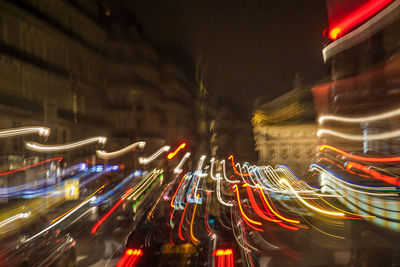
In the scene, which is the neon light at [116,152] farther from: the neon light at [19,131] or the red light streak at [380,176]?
the red light streak at [380,176]

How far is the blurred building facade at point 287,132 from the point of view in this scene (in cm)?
2242

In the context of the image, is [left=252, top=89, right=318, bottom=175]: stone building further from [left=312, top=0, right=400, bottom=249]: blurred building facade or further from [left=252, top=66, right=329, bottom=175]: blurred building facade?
[left=312, top=0, right=400, bottom=249]: blurred building facade

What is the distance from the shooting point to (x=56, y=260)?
4.87 meters

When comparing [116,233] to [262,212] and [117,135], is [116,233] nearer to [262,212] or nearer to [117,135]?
[262,212]

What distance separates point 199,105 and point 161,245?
28.3 meters

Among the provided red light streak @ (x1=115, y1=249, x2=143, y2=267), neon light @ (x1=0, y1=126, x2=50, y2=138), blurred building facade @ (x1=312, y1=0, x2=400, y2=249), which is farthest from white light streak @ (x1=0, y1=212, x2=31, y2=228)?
blurred building facade @ (x1=312, y1=0, x2=400, y2=249)

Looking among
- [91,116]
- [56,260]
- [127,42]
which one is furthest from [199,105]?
[56,260]

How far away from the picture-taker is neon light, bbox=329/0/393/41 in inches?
298

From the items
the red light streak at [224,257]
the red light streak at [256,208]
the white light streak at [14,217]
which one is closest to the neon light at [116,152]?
the white light streak at [14,217]

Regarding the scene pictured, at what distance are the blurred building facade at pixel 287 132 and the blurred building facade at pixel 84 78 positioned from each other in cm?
812

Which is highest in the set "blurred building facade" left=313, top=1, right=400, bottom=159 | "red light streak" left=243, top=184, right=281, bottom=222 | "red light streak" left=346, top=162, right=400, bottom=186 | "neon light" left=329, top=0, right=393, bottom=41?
"neon light" left=329, top=0, right=393, bottom=41

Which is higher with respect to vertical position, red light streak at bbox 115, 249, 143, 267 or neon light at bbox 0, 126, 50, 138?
neon light at bbox 0, 126, 50, 138

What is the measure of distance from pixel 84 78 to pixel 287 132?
663 inches

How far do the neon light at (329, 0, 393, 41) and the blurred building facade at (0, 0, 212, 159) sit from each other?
11495 mm
